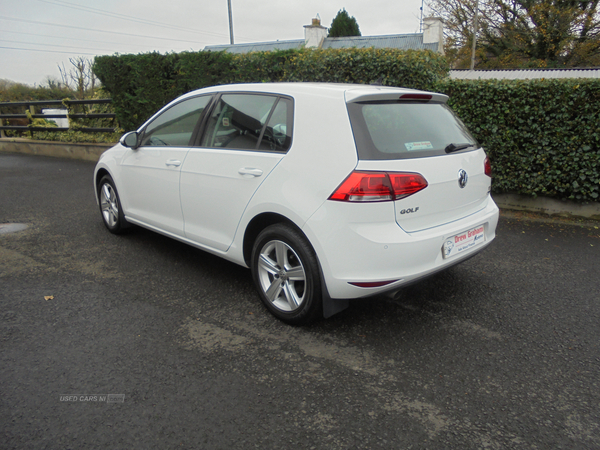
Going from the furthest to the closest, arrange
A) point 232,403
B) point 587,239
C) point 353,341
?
1. point 587,239
2. point 353,341
3. point 232,403

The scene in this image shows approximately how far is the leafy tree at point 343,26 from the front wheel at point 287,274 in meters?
38.8

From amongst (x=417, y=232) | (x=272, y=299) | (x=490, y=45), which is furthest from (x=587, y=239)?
(x=490, y=45)

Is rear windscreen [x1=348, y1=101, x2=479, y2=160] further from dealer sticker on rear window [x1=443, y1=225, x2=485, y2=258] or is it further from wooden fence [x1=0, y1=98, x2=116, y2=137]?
wooden fence [x1=0, y1=98, x2=116, y2=137]

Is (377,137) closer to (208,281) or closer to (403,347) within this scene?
(403,347)

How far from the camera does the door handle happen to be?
10.8ft

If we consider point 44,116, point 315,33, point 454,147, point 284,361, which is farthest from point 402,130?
point 315,33

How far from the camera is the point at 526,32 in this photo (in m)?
29.9

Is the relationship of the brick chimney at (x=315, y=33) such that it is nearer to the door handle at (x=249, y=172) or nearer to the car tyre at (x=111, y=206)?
the car tyre at (x=111, y=206)

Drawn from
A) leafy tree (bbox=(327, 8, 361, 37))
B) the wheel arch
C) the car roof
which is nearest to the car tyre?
the wheel arch

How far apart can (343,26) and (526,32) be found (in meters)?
14.8

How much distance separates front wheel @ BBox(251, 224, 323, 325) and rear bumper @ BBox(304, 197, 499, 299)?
4.8 inches

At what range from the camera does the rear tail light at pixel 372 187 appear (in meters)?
2.76

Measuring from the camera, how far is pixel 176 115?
4.38 meters

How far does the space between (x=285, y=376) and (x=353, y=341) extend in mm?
612
